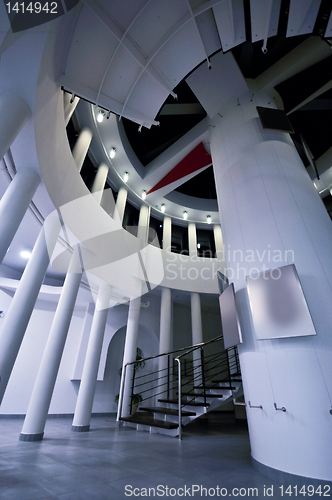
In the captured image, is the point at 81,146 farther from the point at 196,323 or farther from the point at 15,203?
the point at 196,323

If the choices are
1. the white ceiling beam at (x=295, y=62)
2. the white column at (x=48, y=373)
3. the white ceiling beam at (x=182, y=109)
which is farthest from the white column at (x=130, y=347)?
the white ceiling beam at (x=295, y=62)

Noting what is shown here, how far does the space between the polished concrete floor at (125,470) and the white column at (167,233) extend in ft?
18.8

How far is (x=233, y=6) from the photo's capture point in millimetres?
3727

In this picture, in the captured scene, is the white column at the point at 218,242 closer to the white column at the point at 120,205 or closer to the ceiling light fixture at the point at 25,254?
the white column at the point at 120,205

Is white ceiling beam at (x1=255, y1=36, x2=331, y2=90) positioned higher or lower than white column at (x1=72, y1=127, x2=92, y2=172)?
higher

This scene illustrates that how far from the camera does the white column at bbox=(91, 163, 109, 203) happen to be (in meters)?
6.27

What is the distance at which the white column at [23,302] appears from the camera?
11.1ft

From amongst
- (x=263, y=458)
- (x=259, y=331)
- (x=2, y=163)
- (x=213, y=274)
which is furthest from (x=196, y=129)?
→ (x=263, y=458)

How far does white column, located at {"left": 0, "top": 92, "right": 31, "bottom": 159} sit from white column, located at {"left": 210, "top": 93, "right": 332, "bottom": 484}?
3.01 metres

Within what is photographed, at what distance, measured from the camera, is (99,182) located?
6.58 m

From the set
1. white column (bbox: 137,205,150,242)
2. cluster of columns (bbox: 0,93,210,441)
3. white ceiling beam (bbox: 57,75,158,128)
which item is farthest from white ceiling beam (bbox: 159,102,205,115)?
white column (bbox: 137,205,150,242)

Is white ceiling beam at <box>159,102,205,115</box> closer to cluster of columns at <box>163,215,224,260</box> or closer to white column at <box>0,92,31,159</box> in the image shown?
cluster of columns at <box>163,215,224,260</box>

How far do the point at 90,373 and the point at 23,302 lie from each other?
2457 mm

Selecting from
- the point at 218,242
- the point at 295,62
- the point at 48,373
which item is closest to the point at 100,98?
the point at 295,62
